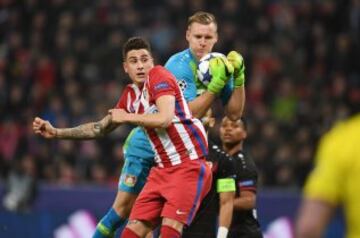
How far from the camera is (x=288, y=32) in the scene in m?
17.8

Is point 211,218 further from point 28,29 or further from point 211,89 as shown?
point 28,29

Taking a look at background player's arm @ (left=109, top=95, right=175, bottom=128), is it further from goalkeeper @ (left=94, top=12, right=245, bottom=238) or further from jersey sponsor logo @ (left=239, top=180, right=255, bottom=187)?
jersey sponsor logo @ (left=239, top=180, right=255, bottom=187)

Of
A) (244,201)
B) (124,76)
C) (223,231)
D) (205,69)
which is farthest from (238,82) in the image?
(124,76)

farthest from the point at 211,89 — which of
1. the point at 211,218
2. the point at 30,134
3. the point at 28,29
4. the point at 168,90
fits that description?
the point at 28,29

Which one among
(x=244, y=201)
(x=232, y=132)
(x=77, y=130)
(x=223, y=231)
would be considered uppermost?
(x=77, y=130)

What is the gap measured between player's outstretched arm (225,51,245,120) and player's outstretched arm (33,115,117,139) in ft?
3.29

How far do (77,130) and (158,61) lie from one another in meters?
9.36

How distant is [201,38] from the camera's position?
8133 millimetres

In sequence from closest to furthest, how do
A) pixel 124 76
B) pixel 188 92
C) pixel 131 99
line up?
1. pixel 131 99
2. pixel 188 92
3. pixel 124 76

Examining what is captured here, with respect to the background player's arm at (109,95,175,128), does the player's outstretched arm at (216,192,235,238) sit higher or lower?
lower

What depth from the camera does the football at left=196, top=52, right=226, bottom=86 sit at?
25.6 feet

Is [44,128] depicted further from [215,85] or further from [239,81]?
[239,81]

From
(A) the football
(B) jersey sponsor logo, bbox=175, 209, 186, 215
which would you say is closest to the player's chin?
(A) the football

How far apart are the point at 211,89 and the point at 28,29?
11.1 meters
